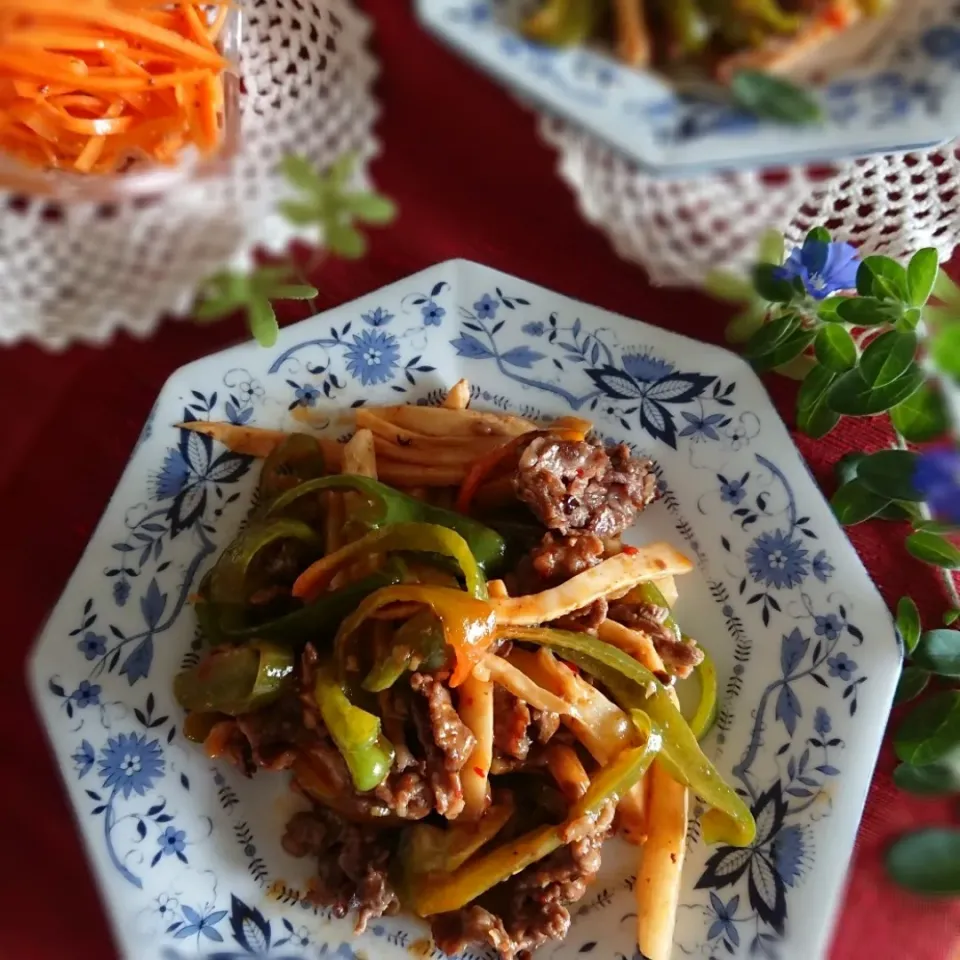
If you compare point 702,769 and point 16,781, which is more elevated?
point 702,769

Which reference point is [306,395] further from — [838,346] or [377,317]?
[838,346]

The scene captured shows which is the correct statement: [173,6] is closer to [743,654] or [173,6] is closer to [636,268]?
[636,268]

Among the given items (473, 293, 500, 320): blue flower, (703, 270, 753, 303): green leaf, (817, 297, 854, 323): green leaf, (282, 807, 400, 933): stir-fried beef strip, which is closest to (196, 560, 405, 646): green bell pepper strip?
(282, 807, 400, 933): stir-fried beef strip

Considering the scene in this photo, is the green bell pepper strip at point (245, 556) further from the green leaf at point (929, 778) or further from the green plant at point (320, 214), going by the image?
the green leaf at point (929, 778)

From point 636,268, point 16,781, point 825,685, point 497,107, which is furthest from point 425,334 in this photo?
point 16,781

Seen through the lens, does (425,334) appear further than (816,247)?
Yes

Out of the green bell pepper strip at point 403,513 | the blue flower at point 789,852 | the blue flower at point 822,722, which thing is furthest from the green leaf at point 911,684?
the green bell pepper strip at point 403,513

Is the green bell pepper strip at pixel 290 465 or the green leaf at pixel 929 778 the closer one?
the green leaf at pixel 929 778
